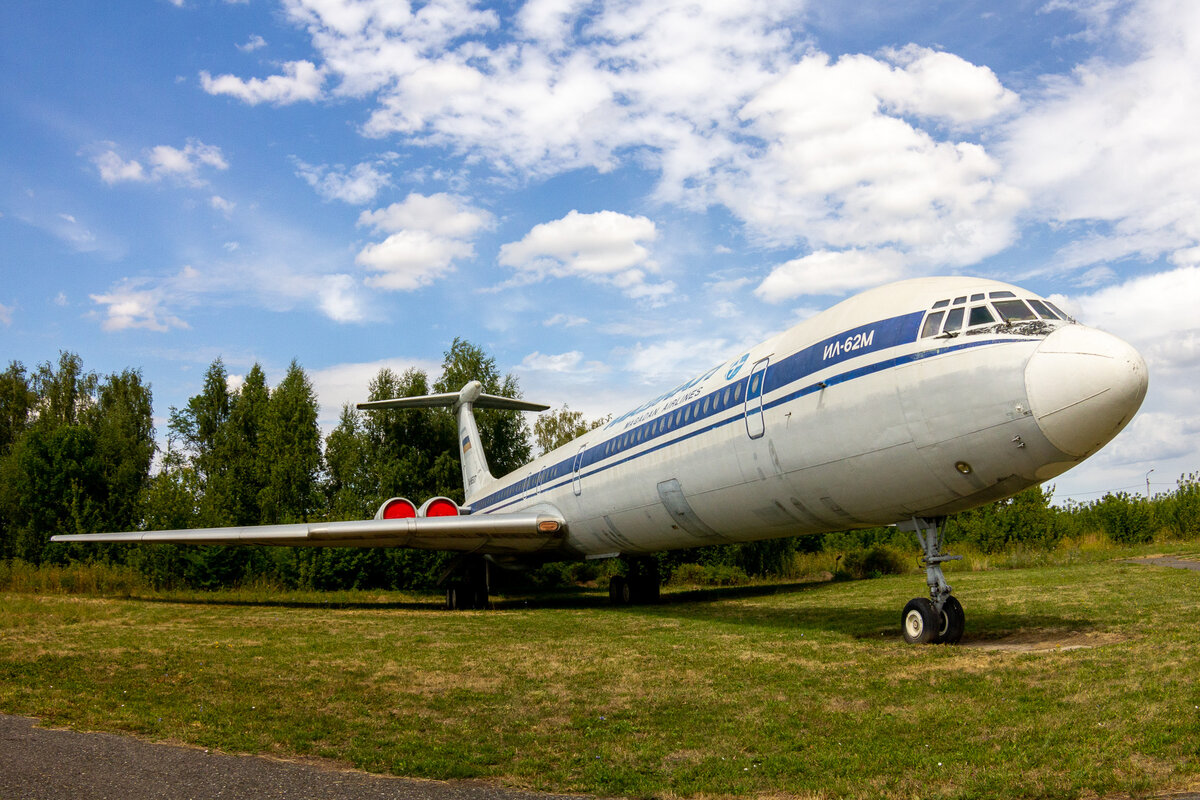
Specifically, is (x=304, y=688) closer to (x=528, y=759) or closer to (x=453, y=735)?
(x=453, y=735)

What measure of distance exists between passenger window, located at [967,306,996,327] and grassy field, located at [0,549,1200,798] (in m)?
3.27

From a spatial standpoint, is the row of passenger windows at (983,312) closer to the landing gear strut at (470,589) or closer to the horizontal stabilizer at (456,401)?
the landing gear strut at (470,589)

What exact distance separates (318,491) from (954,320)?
3320 cm

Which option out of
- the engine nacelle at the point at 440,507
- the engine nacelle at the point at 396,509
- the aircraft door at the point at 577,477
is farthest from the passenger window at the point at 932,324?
the engine nacelle at the point at 440,507

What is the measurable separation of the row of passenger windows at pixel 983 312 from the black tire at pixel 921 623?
2946mm

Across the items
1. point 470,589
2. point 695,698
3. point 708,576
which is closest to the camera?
point 695,698

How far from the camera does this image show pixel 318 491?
121 feet

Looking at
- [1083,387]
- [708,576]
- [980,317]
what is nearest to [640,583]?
[708,576]

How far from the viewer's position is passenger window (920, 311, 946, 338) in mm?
8594

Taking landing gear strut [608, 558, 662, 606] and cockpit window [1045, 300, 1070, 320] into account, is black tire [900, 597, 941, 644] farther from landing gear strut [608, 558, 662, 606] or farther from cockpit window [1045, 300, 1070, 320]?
landing gear strut [608, 558, 662, 606]

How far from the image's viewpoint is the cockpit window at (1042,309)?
829cm

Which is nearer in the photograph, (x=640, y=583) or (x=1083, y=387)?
(x=1083, y=387)

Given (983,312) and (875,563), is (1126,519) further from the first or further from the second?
(983,312)

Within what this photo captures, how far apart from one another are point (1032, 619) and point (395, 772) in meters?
8.75
